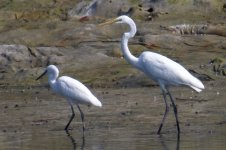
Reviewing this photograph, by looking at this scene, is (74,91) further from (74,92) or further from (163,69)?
(163,69)

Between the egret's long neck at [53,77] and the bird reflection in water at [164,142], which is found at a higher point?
the bird reflection in water at [164,142]

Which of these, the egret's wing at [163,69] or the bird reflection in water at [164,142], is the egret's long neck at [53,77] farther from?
the bird reflection in water at [164,142]

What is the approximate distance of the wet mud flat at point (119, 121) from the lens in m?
13.7

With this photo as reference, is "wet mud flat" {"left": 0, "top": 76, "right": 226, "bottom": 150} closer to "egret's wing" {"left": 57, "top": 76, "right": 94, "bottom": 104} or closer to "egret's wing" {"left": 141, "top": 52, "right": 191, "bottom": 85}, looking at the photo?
"egret's wing" {"left": 57, "top": 76, "right": 94, "bottom": 104}

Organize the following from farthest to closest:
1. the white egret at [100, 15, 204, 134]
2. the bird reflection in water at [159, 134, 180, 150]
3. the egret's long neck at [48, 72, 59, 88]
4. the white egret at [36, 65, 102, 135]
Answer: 1. the egret's long neck at [48, 72, 59, 88]
2. the white egret at [36, 65, 102, 135]
3. the white egret at [100, 15, 204, 134]
4. the bird reflection in water at [159, 134, 180, 150]

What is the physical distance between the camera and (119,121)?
1645 centimetres

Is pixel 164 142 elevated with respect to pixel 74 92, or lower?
elevated

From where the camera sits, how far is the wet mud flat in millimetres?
13688

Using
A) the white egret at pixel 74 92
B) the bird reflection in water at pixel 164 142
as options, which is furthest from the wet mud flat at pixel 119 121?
the white egret at pixel 74 92

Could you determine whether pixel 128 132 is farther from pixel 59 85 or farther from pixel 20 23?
pixel 20 23

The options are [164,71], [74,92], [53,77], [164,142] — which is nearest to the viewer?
[164,142]

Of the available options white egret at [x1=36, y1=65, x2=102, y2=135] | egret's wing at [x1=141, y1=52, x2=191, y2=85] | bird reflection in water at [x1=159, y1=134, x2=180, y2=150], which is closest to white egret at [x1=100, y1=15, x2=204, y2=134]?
egret's wing at [x1=141, y1=52, x2=191, y2=85]

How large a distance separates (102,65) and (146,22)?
19.5 ft

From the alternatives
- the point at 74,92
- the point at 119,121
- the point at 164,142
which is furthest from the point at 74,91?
the point at 164,142
